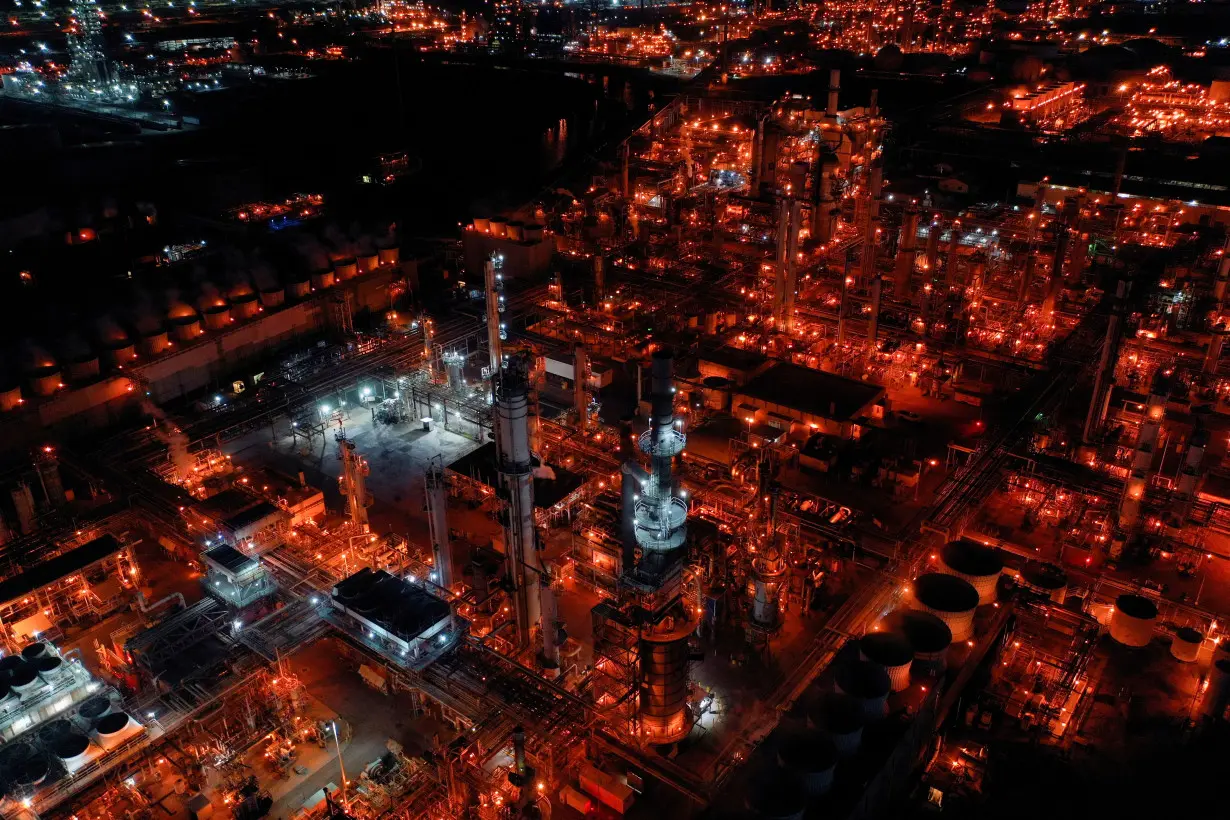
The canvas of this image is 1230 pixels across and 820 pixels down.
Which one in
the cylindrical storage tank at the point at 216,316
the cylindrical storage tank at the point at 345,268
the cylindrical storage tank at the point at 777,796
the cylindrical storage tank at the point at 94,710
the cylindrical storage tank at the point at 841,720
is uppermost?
the cylindrical storage tank at the point at 345,268

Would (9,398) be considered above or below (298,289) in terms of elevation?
below

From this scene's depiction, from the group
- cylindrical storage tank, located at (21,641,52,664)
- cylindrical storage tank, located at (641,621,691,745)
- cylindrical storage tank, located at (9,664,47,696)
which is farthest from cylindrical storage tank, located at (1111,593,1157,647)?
cylindrical storage tank, located at (21,641,52,664)

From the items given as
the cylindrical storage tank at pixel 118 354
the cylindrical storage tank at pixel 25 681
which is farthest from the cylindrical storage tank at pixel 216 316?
the cylindrical storage tank at pixel 25 681

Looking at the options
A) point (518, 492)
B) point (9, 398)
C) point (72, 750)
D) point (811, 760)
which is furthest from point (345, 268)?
point (811, 760)

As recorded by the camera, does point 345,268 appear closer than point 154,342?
No

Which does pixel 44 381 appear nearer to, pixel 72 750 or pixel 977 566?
pixel 72 750

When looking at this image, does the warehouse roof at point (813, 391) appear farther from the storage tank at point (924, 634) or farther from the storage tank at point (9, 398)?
the storage tank at point (9, 398)
